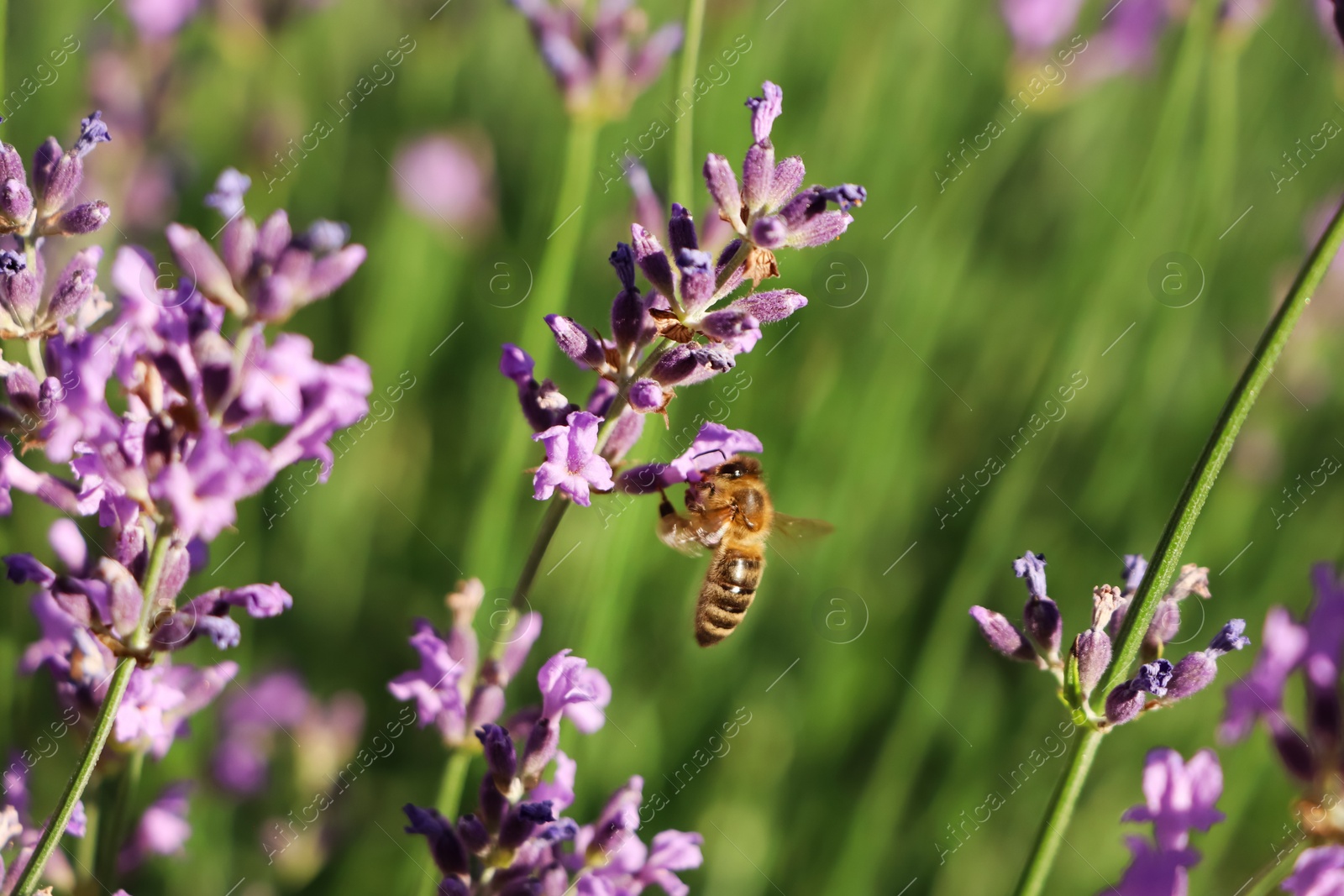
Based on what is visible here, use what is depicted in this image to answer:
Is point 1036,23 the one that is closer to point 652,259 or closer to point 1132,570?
point 1132,570

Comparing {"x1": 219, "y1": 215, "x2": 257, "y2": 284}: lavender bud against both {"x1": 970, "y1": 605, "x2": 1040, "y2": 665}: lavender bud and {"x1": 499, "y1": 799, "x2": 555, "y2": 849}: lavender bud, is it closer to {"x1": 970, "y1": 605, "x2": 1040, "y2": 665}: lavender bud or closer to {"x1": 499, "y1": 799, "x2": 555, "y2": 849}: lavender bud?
{"x1": 499, "y1": 799, "x2": 555, "y2": 849}: lavender bud

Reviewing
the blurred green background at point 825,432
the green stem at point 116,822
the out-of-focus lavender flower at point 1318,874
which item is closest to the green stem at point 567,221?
the blurred green background at point 825,432

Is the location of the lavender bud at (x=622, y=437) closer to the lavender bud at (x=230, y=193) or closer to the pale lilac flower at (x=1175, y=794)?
the lavender bud at (x=230, y=193)

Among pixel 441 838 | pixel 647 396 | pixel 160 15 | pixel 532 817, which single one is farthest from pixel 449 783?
pixel 160 15

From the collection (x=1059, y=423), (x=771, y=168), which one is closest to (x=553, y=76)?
(x=771, y=168)

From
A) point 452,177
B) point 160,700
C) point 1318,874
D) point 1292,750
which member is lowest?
point 1292,750

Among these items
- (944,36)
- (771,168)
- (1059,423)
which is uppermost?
(771,168)

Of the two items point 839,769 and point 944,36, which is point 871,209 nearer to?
point 944,36
